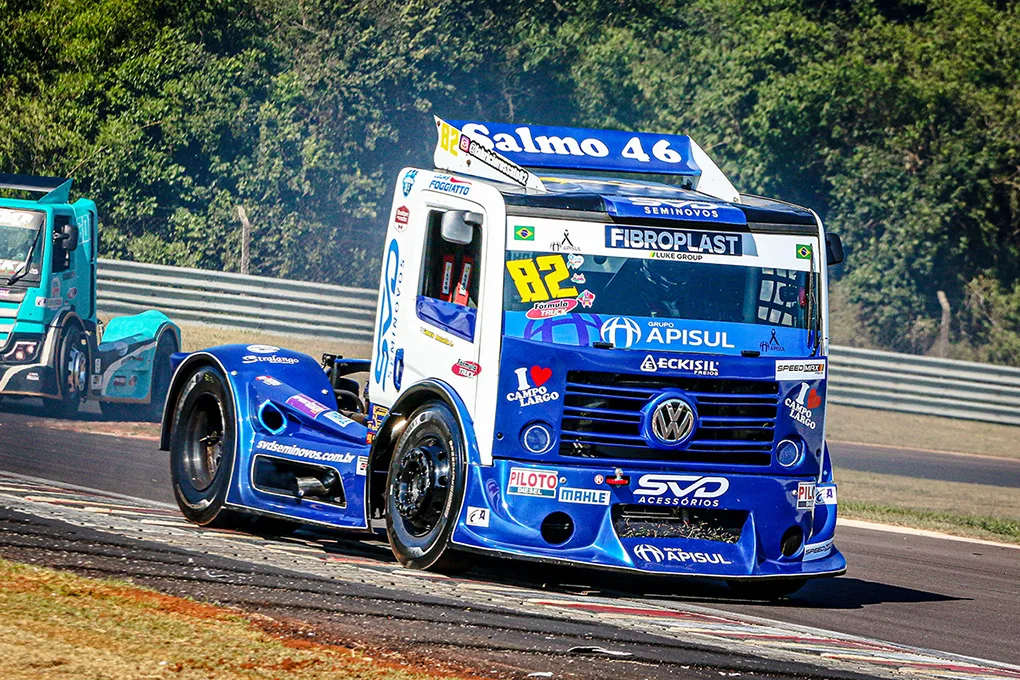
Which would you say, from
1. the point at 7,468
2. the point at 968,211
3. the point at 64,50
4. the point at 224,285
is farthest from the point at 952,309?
the point at 7,468

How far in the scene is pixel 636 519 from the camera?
25.9ft

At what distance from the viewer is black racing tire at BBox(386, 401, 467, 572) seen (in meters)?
7.93

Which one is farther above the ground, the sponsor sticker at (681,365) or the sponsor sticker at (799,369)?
the sponsor sticker at (799,369)

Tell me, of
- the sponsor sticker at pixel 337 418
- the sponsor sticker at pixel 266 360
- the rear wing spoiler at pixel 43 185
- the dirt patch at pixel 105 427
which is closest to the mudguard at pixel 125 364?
the dirt patch at pixel 105 427

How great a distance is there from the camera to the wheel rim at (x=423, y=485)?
8.05 metres

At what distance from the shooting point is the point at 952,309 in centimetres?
2812

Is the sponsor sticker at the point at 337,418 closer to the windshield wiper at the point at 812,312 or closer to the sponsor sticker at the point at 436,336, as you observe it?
the sponsor sticker at the point at 436,336

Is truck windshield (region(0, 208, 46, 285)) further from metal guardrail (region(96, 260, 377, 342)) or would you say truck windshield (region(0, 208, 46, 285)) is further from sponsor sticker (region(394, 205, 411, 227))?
sponsor sticker (region(394, 205, 411, 227))

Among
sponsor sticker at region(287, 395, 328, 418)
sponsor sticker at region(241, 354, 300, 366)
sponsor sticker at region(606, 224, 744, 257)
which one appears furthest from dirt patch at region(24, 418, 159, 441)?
sponsor sticker at region(606, 224, 744, 257)

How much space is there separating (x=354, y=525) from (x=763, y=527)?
2383 mm

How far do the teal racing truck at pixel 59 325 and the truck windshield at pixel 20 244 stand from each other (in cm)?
1

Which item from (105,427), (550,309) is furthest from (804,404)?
(105,427)

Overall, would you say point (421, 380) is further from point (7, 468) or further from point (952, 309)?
point (952, 309)

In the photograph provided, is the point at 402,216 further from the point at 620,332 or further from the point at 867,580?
the point at 867,580
